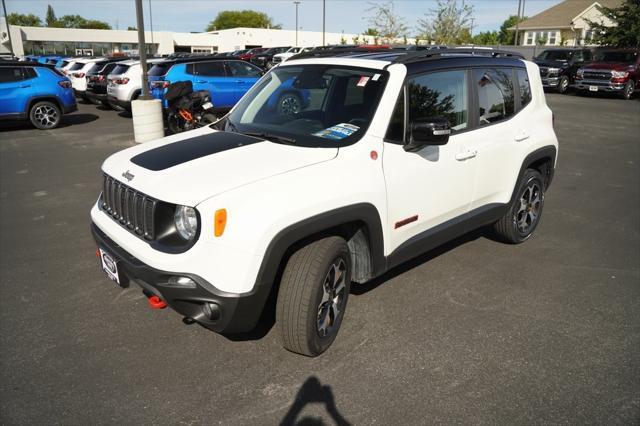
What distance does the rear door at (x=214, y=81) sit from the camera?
13.0 m

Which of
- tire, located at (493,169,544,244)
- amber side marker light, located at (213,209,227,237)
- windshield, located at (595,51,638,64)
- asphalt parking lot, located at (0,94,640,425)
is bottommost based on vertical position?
asphalt parking lot, located at (0,94,640,425)

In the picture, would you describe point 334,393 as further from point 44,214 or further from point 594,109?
point 594,109

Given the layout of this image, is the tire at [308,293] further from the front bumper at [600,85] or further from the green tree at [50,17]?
the green tree at [50,17]

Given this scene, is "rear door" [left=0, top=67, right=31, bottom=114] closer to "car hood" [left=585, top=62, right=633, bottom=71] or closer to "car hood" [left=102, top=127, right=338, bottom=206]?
"car hood" [left=102, top=127, right=338, bottom=206]

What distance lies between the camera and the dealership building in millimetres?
56728

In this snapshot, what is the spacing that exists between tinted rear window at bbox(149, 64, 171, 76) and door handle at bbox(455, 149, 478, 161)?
35.2 feet

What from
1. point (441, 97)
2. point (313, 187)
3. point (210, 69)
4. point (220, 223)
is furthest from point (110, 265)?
point (210, 69)

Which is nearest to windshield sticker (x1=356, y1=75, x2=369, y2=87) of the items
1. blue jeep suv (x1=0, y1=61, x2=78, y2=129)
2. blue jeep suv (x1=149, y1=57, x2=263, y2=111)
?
A: blue jeep suv (x1=149, y1=57, x2=263, y2=111)

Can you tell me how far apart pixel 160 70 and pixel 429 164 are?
11119 mm

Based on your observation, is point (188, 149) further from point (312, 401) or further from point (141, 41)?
point (141, 41)

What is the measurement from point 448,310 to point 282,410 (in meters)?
1.63

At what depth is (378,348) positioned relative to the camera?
3.32 meters

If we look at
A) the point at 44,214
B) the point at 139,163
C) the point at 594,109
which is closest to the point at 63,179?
the point at 44,214

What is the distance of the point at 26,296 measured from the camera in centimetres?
403
